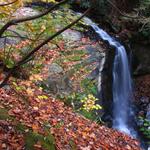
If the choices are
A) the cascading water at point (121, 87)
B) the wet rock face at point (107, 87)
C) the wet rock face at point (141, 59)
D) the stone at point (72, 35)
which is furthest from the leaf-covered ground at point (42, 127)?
the wet rock face at point (141, 59)

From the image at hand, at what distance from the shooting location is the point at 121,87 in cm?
1255

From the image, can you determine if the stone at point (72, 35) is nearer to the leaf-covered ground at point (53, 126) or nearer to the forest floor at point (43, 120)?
the forest floor at point (43, 120)

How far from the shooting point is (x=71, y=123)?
6.67 m

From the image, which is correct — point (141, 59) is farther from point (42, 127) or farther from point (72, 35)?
point (42, 127)

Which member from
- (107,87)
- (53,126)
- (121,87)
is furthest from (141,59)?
(53,126)

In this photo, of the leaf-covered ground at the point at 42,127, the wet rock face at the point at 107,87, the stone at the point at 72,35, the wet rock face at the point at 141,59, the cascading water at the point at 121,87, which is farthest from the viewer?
the wet rock face at the point at 141,59

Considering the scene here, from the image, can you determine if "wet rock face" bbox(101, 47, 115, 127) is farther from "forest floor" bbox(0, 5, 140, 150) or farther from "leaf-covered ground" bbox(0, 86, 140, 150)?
"leaf-covered ground" bbox(0, 86, 140, 150)

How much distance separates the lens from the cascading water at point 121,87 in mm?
11242

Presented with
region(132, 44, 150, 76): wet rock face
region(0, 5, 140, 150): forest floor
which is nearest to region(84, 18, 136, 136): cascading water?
region(132, 44, 150, 76): wet rock face

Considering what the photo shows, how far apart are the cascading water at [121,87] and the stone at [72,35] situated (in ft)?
3.75

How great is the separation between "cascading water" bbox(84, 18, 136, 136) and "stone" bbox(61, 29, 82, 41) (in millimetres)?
1143

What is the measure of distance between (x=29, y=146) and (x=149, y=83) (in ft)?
31.7

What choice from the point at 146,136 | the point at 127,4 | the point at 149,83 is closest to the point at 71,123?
the point at 146,136

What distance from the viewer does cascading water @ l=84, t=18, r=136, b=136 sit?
36.9 ft
